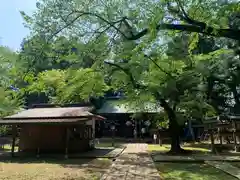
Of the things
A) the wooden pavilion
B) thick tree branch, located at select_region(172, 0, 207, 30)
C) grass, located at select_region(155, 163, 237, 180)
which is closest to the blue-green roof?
the wooden pavilion

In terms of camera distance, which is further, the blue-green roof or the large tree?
the blue-green roof

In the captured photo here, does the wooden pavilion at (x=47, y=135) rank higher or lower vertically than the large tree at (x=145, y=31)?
lower

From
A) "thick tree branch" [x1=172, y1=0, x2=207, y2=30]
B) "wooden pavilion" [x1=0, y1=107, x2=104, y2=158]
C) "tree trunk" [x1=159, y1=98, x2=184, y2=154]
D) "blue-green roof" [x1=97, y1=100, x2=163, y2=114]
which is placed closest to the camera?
"thick tree branch" [x1=172, y1=0, x2=207, y2=30]

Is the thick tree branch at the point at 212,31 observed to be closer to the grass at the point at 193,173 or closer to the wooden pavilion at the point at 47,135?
the grass at the point at 193,173

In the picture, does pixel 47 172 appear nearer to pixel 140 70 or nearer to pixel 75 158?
pixel 75 158

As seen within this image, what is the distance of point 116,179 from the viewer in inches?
343

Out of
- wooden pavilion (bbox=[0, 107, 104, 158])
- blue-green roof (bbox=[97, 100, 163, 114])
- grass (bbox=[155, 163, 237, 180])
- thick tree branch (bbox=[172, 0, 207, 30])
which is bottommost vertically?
grass (bbox=[155, 163, 237, 180])

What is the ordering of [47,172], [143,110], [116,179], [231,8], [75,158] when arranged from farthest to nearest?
[143,110] < [75,158] < [47,172] < [116,179] < [231,8]

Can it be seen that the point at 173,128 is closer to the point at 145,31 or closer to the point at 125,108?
the point at 125,108

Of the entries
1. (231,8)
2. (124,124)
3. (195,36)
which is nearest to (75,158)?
(195,36)

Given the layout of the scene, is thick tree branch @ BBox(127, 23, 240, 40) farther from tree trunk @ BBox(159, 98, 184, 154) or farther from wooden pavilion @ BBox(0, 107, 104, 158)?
wooden pavilion @ BBox(0, 107, 104, 158)

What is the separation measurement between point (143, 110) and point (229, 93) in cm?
1243

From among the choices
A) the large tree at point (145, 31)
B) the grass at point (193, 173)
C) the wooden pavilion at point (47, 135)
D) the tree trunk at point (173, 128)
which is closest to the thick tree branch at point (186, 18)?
the large tree at point (145, 31)

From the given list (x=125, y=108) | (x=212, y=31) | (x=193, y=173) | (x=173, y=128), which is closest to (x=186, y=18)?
(x=212, y=31)
